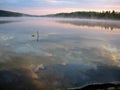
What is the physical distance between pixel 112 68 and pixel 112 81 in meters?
2.58

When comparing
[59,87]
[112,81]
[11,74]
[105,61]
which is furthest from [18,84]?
[105,61]

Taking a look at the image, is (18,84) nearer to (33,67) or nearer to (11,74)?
(11,74)

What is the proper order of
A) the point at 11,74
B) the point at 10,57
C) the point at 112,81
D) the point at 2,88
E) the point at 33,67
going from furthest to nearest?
the point at 10,57 → the point at 33,67 → the point at 11,74 → the point at 112,81 → the point at 2,88

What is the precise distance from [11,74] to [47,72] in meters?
2.43

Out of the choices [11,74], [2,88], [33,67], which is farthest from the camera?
[33,67]

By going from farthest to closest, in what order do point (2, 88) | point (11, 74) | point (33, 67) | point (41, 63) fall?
point (41, 63), point (33, 67), point (11, 74), point (2, 88)

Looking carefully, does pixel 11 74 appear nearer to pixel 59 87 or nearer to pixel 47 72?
pixel 47 72

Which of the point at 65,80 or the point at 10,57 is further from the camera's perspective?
the point at 10,57

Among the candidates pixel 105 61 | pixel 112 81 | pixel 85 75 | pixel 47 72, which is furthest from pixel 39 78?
pixel 105 61

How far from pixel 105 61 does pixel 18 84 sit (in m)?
8.22

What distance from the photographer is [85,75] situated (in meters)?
12.1

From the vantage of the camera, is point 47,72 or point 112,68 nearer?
point 47,72

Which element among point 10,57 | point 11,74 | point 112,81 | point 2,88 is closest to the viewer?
point 2,88

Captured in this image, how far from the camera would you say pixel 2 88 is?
32.8 feet
